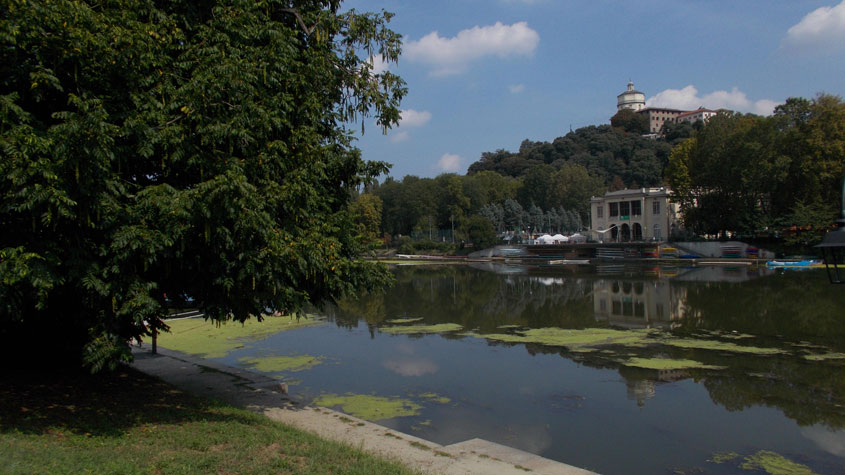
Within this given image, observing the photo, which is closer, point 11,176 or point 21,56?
point 11,176

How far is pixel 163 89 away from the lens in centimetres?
845

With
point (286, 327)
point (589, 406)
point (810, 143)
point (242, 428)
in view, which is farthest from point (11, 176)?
point (810, 143)

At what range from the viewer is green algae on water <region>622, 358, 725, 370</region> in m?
14.6

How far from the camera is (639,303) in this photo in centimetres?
2819

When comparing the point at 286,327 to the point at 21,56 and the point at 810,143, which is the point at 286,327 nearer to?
the point at 21,56

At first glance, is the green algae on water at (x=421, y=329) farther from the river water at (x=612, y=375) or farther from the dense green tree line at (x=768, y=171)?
the dense green tree line at (x=768, y=171)

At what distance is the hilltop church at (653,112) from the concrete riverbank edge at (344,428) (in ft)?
567

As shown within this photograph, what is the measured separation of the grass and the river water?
2896mm

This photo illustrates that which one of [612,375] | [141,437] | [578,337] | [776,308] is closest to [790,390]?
[612,375]

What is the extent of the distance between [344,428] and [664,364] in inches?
363

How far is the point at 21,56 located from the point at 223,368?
789 centimetres

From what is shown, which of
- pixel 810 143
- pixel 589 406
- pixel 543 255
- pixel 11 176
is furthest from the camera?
pixel 543 255

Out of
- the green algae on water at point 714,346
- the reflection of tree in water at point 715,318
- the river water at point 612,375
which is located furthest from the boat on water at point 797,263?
the green algae on water at point 714,346

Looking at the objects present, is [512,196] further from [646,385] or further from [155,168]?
[155,168]
